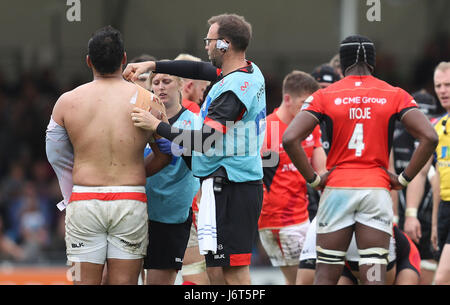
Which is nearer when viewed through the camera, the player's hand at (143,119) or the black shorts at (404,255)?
the player's hand at (143,119)

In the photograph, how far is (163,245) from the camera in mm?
6152

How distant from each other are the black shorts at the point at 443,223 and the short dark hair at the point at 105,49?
3874 millimetres

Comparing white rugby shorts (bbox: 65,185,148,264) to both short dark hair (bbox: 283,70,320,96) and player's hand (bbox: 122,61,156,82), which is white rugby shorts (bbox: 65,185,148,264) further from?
short dark hair (bbox: 283,70,320,96)

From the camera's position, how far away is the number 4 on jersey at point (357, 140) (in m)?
5.39

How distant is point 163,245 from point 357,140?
6.02ft

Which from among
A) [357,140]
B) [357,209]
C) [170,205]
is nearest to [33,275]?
[170,205]

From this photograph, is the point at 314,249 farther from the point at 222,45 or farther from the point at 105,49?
the point at 105,49

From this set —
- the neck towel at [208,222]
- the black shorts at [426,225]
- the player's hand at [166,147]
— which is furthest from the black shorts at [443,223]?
the player's hand at [166,147]

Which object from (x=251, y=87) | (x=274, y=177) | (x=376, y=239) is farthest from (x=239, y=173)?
(x=274, y=177)

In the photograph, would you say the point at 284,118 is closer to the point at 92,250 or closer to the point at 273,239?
the point at 273,239

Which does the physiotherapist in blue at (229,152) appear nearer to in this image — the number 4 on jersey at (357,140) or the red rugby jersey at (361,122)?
the red rugby jersey at (361,122)

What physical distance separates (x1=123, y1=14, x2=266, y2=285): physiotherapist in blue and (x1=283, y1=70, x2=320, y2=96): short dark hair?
1.95m

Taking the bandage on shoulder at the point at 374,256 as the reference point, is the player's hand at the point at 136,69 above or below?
above
